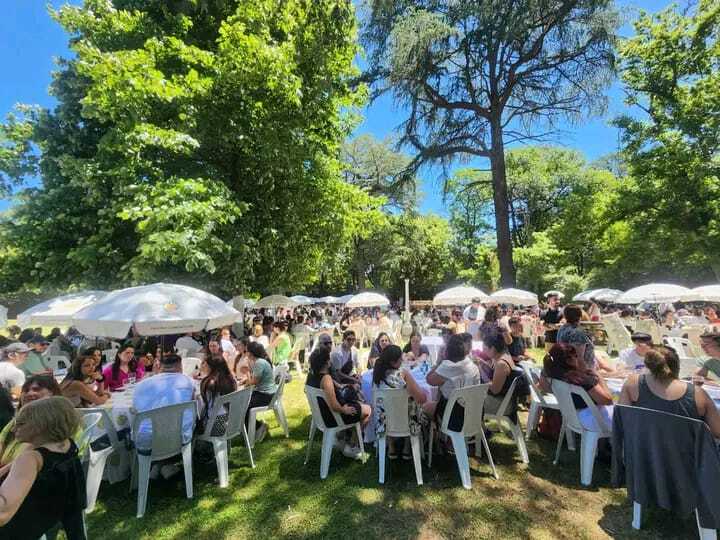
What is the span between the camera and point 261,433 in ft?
17.2

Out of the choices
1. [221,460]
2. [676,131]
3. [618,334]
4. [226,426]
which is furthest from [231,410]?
[676,131]

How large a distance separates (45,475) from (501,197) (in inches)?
542

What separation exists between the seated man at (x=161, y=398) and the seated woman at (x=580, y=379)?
3.84 meters

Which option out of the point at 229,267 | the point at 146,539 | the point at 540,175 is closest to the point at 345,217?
the point at 229,267

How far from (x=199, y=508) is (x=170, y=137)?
23.0 ft

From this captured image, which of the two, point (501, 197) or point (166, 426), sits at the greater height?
point (501, 197)

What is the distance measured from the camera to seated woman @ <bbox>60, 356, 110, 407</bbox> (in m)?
4.06

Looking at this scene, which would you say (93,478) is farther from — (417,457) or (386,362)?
(417,457)

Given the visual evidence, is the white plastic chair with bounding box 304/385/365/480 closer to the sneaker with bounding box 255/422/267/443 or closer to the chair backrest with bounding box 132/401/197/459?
the chair backrest with bounding box 132/401/197/459

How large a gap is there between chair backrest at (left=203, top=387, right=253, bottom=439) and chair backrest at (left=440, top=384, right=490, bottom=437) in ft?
7.20

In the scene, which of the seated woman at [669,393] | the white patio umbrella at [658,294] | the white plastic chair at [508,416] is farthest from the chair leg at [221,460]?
the white patio umbrella at [658,294]

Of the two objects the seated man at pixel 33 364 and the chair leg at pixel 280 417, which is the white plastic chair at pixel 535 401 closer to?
the chair leg at pixel 280 417

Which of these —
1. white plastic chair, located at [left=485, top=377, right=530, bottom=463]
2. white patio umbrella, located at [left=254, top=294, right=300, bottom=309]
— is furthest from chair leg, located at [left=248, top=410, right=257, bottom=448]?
white patio umbrella, located at [left=254, top=294, right=300, bottom=309]

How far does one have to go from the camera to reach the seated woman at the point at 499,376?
4.36 metres
